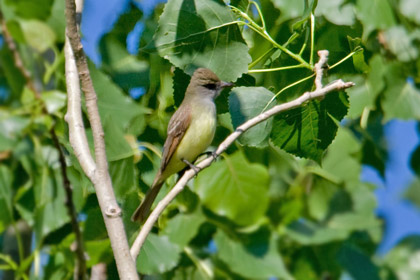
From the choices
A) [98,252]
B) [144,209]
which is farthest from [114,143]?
[98,252]

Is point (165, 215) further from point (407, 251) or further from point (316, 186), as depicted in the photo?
point (407, 251)

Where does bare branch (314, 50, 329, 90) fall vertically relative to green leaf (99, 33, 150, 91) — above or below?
above

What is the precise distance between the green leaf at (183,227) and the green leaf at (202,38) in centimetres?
117

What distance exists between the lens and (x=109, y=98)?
124 inches

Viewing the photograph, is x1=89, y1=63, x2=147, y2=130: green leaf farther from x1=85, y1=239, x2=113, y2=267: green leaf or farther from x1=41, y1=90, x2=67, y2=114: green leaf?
x1=85, y1=239, x2=113, y2=267: green leaf

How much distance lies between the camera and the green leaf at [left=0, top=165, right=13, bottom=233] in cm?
350

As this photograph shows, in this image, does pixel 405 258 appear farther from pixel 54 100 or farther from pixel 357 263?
pixel 54 100

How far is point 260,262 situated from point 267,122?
1.41 meters

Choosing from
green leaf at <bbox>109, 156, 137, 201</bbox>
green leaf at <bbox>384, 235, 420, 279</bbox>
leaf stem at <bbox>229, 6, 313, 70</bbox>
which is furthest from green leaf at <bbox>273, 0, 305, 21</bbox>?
green leaf at <bbox>384, 235, 420, 279</bbox>

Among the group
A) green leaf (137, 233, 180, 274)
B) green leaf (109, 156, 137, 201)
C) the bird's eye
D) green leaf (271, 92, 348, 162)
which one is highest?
green leaf (271, 92, 348, 162)

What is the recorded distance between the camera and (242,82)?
2469mm

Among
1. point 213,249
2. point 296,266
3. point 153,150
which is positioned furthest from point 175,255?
point 296,266

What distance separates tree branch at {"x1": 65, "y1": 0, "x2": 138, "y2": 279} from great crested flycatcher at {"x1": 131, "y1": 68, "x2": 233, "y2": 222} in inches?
36.4

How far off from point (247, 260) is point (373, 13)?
142cm
